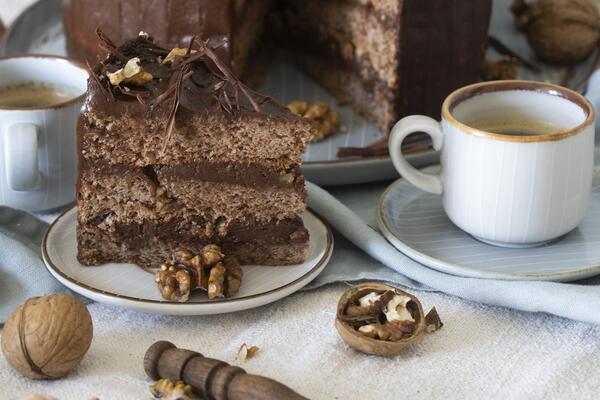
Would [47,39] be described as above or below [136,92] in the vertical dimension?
below

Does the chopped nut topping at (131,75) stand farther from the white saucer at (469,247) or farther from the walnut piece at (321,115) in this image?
the walnut piece at (321,115)

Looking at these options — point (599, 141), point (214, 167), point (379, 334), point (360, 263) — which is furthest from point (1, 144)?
point (599, 141)

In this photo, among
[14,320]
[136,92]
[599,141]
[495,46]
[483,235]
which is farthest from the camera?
[495,46]

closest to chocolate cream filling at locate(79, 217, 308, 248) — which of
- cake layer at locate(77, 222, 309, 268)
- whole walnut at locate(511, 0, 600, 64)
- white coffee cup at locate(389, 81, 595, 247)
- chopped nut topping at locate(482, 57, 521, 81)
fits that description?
cake layer at locate(77, 222, 309, 268)

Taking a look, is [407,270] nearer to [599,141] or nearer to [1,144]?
[599,141]

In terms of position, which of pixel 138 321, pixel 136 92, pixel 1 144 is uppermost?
pixel 136 92

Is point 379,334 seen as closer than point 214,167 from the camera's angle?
Yes
